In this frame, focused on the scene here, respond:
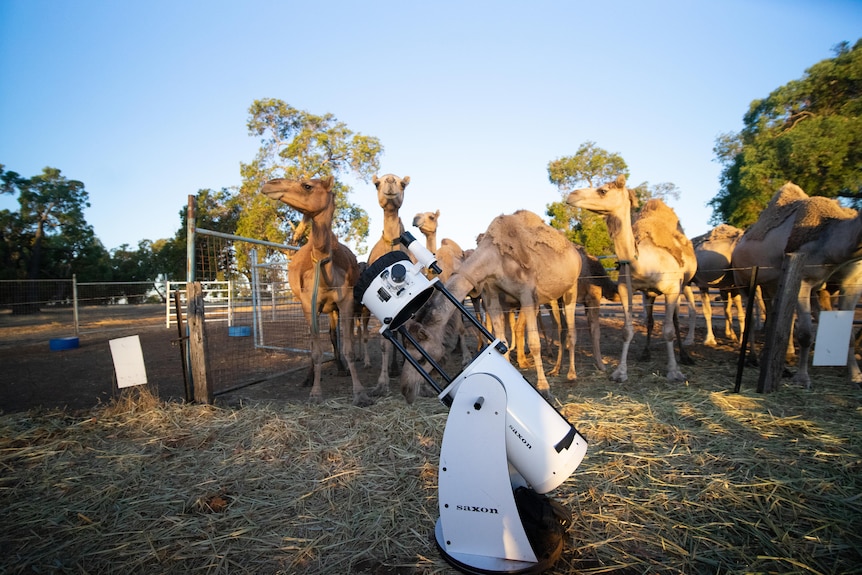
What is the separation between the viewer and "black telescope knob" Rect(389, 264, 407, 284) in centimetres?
257

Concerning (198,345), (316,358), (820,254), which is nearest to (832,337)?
(820,254)

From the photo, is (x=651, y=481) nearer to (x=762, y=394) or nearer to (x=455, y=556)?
(x=455, y=556)

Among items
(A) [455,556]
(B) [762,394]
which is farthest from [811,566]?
(B) [762,394]

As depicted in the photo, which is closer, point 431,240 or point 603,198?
point 603,198

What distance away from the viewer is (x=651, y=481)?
120 inches

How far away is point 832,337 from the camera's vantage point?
4.33 m

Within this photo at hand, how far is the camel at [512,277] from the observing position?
4.70 m

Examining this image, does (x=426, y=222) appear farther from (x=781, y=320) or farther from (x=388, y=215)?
(x=781, y=320)

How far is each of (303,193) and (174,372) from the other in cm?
548

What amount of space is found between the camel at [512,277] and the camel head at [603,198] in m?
0.65

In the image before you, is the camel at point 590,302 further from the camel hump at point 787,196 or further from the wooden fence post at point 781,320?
the camel hump at point 787,196

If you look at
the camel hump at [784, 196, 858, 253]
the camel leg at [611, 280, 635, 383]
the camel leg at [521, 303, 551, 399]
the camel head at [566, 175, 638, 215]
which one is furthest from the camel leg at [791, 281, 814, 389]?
the camel leg at [521, 303, 551, 399]

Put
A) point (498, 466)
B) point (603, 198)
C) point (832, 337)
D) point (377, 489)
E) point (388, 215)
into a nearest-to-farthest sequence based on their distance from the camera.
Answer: point (498, 466)
point (377, 489)
point (832, 337)
point (603, 198)
point (388, 215)

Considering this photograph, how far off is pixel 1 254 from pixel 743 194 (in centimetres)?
4210
